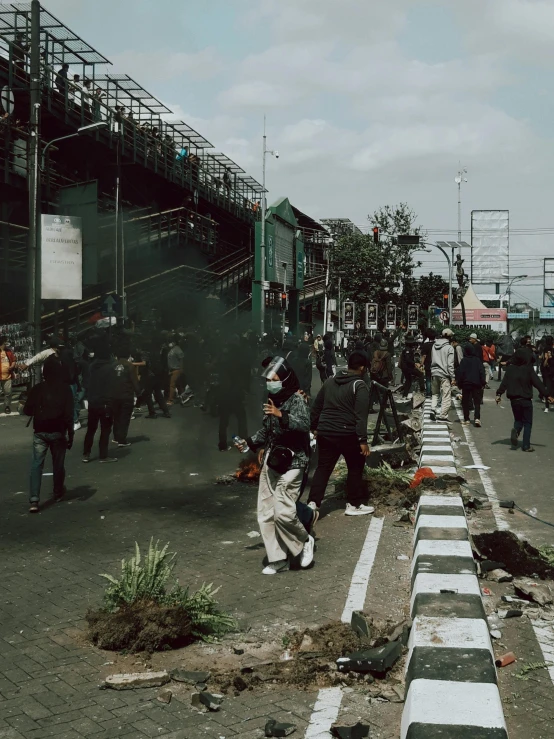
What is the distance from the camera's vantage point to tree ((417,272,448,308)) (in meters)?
63.3

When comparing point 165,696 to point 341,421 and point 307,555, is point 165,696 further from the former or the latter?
point 341,421

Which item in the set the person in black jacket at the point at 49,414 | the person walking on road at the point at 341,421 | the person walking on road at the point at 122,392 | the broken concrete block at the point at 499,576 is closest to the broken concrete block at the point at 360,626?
the broken concrete block at the point at 499,576

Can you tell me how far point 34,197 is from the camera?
20.2m

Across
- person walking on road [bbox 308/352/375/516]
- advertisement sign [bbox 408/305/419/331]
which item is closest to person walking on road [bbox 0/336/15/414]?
person walking on road [bbox 308/352/375/516]

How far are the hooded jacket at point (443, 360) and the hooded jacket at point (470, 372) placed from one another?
289 millimetres

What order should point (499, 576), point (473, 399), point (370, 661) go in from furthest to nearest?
point (473, 399)
point (499, 576)
point (370, 661)

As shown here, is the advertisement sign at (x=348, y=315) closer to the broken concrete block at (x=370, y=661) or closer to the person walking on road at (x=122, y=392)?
the person walking on road at (x=122, y=392)

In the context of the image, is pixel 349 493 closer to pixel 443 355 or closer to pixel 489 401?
pixel 443 355

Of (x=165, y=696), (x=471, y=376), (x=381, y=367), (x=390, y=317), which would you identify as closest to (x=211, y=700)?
(x=165, y=696)

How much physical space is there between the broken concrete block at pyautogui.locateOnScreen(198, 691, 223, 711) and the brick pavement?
5 centimetres

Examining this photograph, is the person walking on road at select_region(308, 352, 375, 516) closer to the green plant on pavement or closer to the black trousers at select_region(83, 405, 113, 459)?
the green plant on pavement

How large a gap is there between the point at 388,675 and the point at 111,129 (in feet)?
70.8

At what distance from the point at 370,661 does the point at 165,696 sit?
1.09 meters

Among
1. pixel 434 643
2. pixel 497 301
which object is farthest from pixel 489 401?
pixel 497 301
